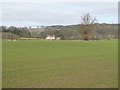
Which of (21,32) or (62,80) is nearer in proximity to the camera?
(62,80)

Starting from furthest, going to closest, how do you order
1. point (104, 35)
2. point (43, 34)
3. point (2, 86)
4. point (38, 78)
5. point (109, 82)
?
point (43, 34) → point (104, 35) → point (38, 78) → point (109, 82) → point (2, 86)

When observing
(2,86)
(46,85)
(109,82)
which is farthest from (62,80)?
(2,86)

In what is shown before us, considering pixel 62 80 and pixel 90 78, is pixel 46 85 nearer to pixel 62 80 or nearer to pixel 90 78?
pixel 62 80

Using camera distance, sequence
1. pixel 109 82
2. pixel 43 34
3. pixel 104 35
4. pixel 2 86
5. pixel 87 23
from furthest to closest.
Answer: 1. pixel 43 34
2. pixel 104 35
3. pixel 87 23
4. pixel 109 82
5. pixel 2 86

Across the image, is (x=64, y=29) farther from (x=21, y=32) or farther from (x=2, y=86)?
(x=2, y=86)

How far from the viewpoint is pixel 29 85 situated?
6016 millimetres

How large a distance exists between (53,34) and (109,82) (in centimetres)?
10360

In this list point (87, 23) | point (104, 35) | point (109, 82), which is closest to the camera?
point (109, 82)

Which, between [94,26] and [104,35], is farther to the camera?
[104,35]

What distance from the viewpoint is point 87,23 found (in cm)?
7444

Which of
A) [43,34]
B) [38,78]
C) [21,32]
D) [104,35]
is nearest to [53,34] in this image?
[43,34]

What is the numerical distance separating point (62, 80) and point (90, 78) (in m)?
0.97

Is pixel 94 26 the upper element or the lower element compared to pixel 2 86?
upper

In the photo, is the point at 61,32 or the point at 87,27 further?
the point at 61,32
